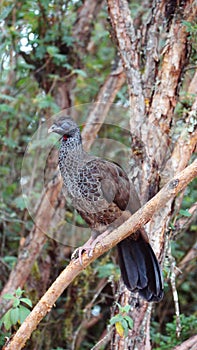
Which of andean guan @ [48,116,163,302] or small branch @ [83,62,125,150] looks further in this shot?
small branch @ [83,62,125,150]

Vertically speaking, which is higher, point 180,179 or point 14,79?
point 14,79

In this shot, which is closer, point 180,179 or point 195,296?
point 180,179

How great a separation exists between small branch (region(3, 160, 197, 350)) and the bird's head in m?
0.61

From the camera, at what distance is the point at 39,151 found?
4.61m

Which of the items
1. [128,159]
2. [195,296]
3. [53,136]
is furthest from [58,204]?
[195,296]

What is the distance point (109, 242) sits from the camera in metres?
2.25

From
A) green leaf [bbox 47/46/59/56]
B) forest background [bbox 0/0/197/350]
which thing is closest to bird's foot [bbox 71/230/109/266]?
forest background [bbox 0/0/197/350]

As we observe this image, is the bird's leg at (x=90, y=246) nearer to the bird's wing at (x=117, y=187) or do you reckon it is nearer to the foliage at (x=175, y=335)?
the bird's wing at (x=117, y=187)

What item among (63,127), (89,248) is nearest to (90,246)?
(89,248)

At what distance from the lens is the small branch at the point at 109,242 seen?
2.17 meters

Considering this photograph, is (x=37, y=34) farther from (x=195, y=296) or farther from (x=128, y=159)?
(x=195, y=296)

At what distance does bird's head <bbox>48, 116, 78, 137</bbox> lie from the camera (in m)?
2.63

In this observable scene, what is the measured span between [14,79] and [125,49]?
206cm

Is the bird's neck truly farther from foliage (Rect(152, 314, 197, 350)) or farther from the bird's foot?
foliage (Rect(152, 314, 197, 350))
